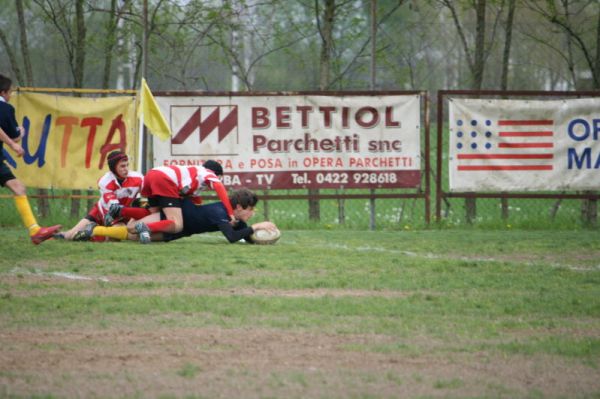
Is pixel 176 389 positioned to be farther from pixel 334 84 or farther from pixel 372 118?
pixel 334 84

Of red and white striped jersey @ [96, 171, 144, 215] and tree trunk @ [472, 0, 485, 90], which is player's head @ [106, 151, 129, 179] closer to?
red and white striped jersey @ [96, 171, 144, 215]

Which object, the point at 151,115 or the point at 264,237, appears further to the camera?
the point at 151,115

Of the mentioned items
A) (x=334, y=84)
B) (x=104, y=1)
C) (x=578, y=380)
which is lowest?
(x=578, y=380)

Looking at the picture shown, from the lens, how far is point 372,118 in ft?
53.9

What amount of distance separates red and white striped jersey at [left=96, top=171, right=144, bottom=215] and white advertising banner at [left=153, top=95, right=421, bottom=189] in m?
3.14

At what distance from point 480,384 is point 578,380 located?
59 centimetres

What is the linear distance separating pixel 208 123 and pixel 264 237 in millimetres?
3878

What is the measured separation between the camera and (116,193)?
1298 cm

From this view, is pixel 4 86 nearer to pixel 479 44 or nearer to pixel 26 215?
pixel 26 215

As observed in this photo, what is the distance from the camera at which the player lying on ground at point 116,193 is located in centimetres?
1284

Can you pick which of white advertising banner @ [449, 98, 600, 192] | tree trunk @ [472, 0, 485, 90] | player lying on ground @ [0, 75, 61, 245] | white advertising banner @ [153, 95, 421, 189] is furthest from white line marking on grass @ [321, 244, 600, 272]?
tree trunk @ [472, 0, 485, 90]

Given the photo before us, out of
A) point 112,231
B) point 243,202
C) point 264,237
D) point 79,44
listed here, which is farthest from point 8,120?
point 79,44

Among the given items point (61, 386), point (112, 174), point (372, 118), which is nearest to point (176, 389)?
point (61, 386)

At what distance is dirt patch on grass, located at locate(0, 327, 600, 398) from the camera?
5656 mm
